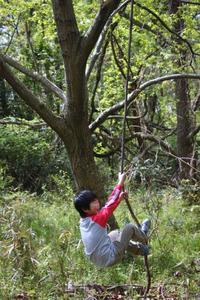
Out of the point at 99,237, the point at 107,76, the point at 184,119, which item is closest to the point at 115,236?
the point at 99,237

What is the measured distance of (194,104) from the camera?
1095 centimetres

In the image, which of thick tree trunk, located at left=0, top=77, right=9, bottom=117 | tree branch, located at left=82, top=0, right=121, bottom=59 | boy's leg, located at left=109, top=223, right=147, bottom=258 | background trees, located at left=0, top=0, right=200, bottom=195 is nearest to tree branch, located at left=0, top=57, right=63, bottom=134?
background trees, located at left=0, top=0, right=200, bottom=195

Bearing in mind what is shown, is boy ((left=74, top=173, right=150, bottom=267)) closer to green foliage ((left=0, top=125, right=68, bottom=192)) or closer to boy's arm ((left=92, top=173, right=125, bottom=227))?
boy's arm ((left=92, top=173, right=125, bottom=227))

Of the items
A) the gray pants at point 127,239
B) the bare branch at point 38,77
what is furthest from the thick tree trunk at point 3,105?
the gray pants at point 127,239

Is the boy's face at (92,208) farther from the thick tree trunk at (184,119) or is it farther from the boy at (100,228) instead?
the thick tree trunk at (184,119)

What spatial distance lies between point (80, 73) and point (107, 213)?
176 centimetres

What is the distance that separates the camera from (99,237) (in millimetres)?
4637

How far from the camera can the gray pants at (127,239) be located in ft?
15.8

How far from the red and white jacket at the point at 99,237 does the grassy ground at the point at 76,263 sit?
78cm

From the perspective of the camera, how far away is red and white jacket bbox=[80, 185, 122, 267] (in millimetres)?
4611

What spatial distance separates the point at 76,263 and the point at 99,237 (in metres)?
1.74

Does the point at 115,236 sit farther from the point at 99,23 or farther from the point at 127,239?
the point at 99,23

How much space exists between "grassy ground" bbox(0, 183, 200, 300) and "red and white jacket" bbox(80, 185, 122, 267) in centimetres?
78

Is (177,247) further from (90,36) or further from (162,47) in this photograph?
(162,47)
